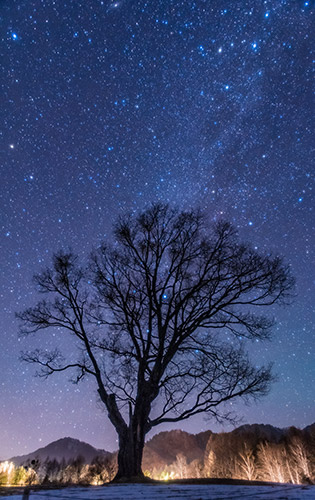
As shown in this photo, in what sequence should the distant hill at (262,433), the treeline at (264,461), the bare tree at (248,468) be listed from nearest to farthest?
the treeline at (264,461) < the bare tree at (248,468) < the distant hill at (262,433)

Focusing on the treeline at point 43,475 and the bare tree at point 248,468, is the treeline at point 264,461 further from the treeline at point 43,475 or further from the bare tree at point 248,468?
the treeline at point 43,475

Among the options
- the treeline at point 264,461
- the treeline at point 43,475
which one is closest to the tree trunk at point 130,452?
the treeline at point 43,475

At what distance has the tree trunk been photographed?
680 centimetres

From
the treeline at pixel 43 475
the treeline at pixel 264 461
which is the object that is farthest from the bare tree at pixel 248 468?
the treeline at pixel 43 475

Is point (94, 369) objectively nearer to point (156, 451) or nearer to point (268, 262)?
point (268, 262)

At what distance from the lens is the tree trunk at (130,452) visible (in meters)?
6.80

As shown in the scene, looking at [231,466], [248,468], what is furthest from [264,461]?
[231,466]

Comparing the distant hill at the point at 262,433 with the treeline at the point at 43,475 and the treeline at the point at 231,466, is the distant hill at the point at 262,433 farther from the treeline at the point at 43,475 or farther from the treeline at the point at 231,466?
the treeline at the point at 43,475

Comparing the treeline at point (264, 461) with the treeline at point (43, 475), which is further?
the treeline at point (264, 461)

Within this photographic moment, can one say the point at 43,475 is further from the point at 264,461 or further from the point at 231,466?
the point at 231,466

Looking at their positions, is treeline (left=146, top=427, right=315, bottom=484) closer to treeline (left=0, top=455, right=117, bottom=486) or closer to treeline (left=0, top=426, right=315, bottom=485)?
treeline (left=0, top=426, right=315, bottom=485)

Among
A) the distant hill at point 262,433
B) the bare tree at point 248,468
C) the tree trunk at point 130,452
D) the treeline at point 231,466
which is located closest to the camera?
the tree trunk at point 130,452

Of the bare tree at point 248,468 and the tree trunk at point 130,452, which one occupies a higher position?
the tree trunk at point 130,452

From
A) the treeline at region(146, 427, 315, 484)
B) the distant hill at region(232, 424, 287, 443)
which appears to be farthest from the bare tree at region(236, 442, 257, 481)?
the distant hill at region(232, 424, 287, 443)
